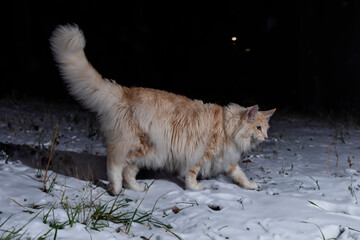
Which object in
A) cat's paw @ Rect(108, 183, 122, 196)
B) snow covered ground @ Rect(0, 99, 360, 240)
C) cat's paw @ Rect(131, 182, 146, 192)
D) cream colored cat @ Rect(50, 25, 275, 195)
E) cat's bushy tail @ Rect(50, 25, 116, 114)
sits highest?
cat's bushy tail @ Rect(50, 25, 116, 114)

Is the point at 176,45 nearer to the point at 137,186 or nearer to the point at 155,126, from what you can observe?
the point at 155,126

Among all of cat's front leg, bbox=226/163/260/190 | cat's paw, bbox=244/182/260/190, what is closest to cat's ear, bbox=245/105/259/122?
cat's front leg, bbox=226/163/260/190

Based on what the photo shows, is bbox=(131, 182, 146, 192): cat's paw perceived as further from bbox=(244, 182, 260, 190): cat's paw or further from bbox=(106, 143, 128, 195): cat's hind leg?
bbox=(244, 182, 260, 190): cat's paw

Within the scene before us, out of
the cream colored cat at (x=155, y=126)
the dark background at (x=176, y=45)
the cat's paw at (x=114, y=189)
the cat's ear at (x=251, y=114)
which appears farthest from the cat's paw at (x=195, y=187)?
the dark background at (x=176, y=45)

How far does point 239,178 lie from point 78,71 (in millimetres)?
2098

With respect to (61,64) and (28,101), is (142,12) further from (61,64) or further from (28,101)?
(61,64)

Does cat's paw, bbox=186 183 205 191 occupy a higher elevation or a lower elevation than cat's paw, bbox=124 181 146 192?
higher

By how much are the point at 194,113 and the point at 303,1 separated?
976 centimetres

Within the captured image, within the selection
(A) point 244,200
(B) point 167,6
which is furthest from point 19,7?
(A) point 244,200

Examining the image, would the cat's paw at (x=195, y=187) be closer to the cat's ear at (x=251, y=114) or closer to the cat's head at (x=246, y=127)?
the cat's head at (x=246, y=127)

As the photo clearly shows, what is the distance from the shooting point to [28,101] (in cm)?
946

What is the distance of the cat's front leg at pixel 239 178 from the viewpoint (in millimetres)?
3994

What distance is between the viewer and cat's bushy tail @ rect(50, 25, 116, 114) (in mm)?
3383

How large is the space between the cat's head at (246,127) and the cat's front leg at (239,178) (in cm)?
27
